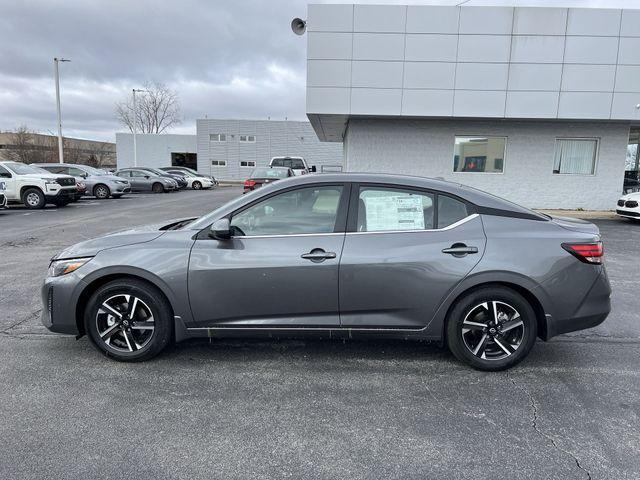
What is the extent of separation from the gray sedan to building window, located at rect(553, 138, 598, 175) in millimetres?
14081

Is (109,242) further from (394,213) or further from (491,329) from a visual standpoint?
(491,329)

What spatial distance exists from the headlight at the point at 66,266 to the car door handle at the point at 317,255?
1.83 m

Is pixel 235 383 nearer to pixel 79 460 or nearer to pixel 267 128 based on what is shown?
pixel 79 460

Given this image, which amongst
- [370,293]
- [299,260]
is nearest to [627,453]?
[370,293]

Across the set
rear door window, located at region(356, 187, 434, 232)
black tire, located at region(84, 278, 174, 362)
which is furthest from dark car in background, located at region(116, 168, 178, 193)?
rear door window, located at region(356, 187, 434, 232)

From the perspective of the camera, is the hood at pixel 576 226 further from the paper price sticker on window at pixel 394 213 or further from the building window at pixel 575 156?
the building window at pixel 575 156

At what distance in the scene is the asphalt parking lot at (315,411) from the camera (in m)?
2.58

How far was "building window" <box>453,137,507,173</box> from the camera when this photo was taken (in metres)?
15.9

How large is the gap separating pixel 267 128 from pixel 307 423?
4472 cm

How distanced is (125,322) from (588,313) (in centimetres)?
381

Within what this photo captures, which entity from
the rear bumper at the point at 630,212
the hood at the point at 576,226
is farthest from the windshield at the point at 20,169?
the rear bumper at the point at 630,212

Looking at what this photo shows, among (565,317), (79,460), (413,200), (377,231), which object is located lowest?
(79,460)

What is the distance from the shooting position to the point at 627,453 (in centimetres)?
269

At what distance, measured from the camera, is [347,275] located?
3545 millimetres
